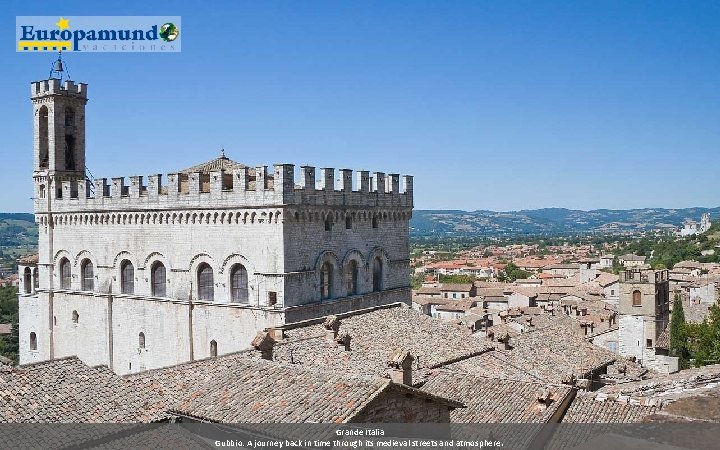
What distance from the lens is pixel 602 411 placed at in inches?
723

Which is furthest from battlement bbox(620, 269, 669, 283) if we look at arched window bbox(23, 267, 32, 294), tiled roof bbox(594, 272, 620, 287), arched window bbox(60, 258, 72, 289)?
tiled roof bbox(594, 272, 620, 287)

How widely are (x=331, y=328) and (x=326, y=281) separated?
4.74 metres

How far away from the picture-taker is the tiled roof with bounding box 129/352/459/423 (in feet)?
41.8

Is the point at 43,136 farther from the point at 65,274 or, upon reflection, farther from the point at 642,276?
the point at 642,276

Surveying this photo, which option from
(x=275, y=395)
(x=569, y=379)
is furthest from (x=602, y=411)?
(x=275, y=395)

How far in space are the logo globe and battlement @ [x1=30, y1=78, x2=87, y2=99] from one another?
10378mm

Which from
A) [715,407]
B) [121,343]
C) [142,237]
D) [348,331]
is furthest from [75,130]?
[715,407]

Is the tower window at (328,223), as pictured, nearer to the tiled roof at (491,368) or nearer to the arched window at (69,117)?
the tiled roof at (491,368)

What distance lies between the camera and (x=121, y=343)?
30.3 m

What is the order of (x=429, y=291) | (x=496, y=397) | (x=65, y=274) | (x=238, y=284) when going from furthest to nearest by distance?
1. (x=429, y=291)
2. (x=65, y=274)
3. (x=238, y=284)
4. (x=496, y=397)

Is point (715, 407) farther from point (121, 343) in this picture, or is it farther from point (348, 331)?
point (121, 343)

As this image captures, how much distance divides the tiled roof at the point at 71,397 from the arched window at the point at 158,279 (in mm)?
14251

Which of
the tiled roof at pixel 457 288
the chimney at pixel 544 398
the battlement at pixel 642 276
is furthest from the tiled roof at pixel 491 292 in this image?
the chimney at pixel 544 398

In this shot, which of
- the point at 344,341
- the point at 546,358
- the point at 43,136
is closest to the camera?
the point at 344,341
